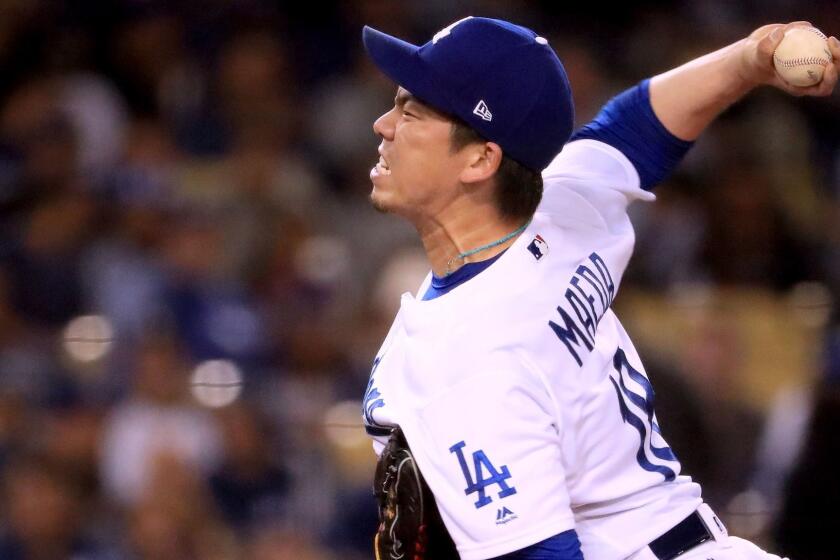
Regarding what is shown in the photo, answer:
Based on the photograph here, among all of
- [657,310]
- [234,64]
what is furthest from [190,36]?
[657,310]

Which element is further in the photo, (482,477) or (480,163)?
(480,163)

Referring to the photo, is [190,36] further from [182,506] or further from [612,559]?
[612,559]

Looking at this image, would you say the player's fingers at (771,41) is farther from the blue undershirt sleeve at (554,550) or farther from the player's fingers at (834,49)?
the blue undershirt sleeve at (554,550)

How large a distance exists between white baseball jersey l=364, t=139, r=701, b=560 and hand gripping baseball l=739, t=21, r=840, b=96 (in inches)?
11.3

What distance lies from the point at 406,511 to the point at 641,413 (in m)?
0.41

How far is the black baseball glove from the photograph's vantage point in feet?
6.09

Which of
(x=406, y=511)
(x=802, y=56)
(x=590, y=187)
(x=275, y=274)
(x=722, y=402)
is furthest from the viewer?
(x=275, y=274)

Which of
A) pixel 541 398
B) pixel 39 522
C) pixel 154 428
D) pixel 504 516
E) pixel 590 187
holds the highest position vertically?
pixel 590 187

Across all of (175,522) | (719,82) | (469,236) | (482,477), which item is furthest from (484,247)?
(175,522)

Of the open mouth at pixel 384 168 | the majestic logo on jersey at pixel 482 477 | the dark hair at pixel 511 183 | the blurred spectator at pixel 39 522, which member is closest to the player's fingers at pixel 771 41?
the dark hair at pixel 511 183

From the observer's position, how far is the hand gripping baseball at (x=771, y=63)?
2.00 meters

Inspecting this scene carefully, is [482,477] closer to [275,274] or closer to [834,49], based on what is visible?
[834,49]

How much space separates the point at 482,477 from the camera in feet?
5.71

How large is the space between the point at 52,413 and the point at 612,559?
7.93 ft
